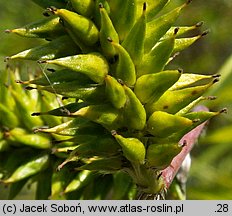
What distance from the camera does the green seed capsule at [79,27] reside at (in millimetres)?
1384

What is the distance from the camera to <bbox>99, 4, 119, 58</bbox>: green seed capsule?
1378 millimetres

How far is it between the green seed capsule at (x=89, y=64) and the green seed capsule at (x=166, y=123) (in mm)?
163

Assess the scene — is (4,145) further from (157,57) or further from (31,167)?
(157,57)

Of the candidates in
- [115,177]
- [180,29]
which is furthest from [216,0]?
[180,29]

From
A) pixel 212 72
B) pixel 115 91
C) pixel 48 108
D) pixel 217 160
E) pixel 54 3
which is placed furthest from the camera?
pixel 217 160

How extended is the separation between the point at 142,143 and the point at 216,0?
2358 millimetres

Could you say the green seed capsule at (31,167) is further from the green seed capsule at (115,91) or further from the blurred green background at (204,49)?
the blurred green background at (204,49)

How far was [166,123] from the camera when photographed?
1.41m

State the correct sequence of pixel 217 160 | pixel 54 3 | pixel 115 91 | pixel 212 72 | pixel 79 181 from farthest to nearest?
pixel 217 160 < pixel 212 72 < pixel 79 181 < pixel 54 3 < pixel 115 91

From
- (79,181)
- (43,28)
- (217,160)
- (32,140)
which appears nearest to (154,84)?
(43,28)

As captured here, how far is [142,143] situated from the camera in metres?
1.45

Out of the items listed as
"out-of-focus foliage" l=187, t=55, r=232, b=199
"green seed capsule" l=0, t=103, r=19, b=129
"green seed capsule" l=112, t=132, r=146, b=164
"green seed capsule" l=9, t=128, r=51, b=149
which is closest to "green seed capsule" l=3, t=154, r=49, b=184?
"green seed capsule" l=9, t=128, r=51, b=149

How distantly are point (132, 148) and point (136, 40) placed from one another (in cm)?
Answer: 26

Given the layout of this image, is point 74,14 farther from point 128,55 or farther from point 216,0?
point 216,0
